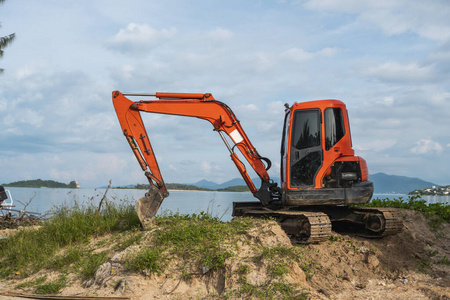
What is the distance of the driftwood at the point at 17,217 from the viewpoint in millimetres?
12016

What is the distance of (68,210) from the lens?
10.2 m

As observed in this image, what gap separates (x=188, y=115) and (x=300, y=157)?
286cm

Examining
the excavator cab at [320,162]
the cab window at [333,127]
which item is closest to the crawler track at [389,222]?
the excavator cab at [320,162]

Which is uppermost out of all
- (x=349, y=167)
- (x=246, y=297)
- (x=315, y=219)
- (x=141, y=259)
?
(x=349, y=167)

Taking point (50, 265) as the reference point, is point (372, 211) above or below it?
above

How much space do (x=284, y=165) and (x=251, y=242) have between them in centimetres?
284

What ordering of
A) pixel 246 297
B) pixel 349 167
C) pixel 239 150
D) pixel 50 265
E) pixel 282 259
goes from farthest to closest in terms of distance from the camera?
pixel 239 150, pixel 349 167, pixel 50 265, pixel 282 259, pixel 246 297

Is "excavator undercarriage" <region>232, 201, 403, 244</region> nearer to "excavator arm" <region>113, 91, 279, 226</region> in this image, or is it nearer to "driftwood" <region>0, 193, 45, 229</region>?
"excavator arm" <region>113, 91, 279, 226</region>

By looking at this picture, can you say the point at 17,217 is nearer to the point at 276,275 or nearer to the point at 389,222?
the point at 276,275

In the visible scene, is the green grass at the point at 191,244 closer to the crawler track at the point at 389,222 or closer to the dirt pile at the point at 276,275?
the dirt pile at the point at 276,275

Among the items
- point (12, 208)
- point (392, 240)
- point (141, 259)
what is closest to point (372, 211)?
point (392, 240)

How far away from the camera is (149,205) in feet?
30.6

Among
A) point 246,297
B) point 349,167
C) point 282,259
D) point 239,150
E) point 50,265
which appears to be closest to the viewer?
point 246,297

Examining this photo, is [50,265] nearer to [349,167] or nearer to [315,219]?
[315,219]
